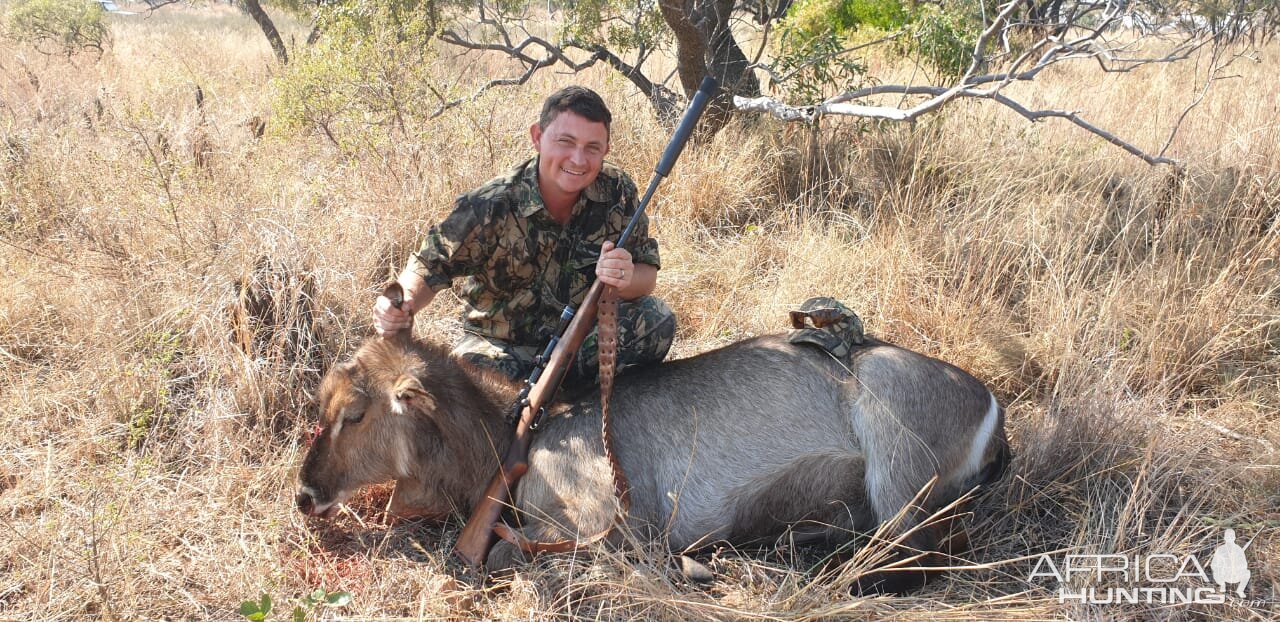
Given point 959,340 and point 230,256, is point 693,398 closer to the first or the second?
point 959,340

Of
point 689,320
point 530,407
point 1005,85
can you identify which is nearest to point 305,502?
point 530,407

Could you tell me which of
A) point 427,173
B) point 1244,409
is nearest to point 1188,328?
point 1244,409

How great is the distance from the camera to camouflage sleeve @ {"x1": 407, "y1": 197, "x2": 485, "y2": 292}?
11.8 ft

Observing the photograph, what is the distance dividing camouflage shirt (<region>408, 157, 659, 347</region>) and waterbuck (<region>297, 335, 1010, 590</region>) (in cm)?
54

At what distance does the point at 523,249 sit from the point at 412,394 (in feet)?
3.33

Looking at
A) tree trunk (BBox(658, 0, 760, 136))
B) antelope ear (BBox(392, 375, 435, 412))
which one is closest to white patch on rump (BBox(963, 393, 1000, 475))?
antelope ear (BBox(392, 375, 435, 412))

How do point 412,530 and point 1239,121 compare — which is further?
point 1239,121

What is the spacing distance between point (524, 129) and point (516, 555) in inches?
161

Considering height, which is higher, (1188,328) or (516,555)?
(1188,328)

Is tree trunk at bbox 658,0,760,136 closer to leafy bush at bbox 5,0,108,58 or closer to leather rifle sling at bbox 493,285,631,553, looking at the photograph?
leather rifle sling at bbox 493,285,631,553

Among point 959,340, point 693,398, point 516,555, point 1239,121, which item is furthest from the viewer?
point 1239,121

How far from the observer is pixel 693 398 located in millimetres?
3305

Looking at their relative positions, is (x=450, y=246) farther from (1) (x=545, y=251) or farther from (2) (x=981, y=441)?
(2) (x=981, y=441)

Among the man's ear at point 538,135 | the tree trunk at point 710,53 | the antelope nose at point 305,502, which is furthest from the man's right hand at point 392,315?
the tree trunk at point 710,53
